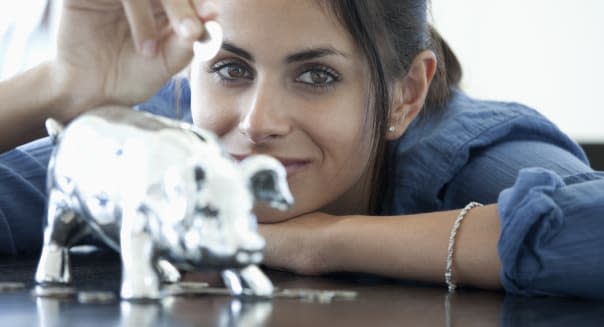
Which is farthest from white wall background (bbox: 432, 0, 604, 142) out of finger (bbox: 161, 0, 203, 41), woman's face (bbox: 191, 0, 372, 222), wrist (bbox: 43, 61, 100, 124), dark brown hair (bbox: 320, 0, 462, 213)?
finger (bbox: 161, 0, 203, 41)

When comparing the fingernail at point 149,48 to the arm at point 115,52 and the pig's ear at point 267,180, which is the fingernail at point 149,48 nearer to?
the arm at point 115,52

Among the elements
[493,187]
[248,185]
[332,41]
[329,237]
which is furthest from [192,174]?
[493,187]

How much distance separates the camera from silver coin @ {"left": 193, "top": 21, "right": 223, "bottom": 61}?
0.61 m

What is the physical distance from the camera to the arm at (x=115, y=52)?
652 millimetres

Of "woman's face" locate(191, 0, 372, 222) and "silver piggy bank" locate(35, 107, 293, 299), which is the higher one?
"woman's face" locate(191, 0, 372, 222)

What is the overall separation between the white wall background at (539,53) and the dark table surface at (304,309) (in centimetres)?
186

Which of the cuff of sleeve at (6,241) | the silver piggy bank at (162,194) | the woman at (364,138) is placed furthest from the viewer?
the cuff of sleeve at (6,241)

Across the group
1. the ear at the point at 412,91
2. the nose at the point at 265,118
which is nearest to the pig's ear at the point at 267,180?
the nose at the point at 265,118

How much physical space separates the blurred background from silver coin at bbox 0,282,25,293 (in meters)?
1.83

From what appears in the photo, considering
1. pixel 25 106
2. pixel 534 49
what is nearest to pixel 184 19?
pixel 25 106

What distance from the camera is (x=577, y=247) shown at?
0.79m

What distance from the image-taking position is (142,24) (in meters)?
0.66

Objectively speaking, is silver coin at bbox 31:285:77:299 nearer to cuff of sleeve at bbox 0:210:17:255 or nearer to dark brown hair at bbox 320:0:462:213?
cuff of sleeve at bbox 0:210:17:255

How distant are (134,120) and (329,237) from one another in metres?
0.36
